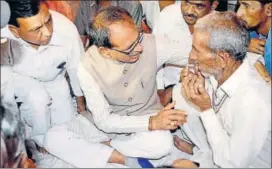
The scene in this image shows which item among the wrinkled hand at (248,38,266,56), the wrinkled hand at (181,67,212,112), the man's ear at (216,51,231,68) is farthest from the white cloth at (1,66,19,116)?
the wrinkled hand at (248,38,266,56)

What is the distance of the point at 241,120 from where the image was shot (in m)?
1.37

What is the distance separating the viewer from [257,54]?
4.68 feet

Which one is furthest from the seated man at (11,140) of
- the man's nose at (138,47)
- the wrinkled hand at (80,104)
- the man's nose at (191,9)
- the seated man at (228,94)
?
the man's nose at (191,9)

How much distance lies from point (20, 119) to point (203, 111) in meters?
0.62

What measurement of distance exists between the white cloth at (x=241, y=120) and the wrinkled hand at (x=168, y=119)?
0.08 metres

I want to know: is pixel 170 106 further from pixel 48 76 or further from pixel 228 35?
pixel 48 76

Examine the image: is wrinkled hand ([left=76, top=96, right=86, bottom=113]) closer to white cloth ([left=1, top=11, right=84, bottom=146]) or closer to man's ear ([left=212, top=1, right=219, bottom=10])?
white cloth ([left=1, top=11, right=84, bottom=146])

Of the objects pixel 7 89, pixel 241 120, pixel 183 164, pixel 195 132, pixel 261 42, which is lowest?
pixel 183 164

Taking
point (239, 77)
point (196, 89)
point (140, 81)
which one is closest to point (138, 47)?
point (140, 81)

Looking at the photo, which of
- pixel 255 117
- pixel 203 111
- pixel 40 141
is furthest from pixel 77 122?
pixel 255 117

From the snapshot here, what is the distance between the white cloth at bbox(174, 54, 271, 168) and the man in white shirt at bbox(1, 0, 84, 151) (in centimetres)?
46

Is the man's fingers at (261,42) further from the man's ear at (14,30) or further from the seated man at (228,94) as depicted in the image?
the man's ear at (14,30)

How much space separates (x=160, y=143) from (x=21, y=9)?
649 millimetres

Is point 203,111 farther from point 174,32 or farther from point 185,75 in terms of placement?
point 174,32
